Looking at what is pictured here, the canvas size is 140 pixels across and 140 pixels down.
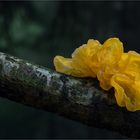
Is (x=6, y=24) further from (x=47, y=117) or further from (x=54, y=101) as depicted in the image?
(x=54, y=101)

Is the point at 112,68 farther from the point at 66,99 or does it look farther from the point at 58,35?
the point at 58,35

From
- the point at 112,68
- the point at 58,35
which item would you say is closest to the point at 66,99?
the point at 112,68

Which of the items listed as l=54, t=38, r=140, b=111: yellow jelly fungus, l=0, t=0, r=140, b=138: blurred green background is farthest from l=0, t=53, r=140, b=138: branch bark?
l=0, t=0, r=140, b=138: blurred green background

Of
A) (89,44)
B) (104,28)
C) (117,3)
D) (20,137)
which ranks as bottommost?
(89,44)

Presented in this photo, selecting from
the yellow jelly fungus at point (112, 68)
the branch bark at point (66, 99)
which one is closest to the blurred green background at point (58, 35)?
the yellow jelly fungus at point (112, 68)

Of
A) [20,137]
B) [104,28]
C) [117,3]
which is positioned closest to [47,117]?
[20,137]
